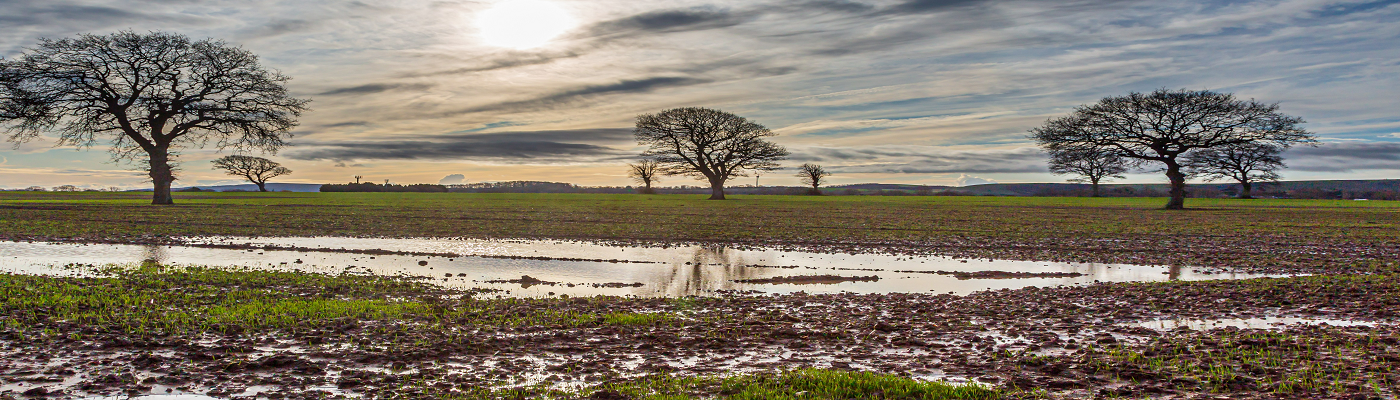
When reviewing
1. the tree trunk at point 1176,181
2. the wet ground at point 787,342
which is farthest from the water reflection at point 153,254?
the tree trunk at point 1176,181

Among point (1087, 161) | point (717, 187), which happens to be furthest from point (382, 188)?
point (1087, 161)

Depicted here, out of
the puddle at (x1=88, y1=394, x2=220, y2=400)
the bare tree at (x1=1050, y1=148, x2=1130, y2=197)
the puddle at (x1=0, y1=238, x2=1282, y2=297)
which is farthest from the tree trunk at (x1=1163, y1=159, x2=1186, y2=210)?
the puddle at (x1=88, y1=394, x2=220, y2=400)

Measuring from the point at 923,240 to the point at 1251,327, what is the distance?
14.9m

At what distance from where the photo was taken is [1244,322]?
30.5ft

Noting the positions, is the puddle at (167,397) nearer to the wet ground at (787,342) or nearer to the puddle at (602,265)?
the wet ground at (787,342)

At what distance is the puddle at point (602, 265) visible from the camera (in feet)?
Answer: 44.5

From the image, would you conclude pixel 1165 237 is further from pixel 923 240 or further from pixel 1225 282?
pixel 1225 282

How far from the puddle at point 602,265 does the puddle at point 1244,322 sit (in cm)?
373

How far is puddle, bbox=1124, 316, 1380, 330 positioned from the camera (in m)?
8.96

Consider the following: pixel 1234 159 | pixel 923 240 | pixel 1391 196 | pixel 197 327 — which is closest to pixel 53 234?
pixel 197 327

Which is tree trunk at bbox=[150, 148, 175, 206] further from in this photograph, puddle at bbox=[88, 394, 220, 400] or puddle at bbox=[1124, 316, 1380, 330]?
puddle at bbox=[1124, 316, 1380, 330]

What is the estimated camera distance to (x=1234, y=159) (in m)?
53.6

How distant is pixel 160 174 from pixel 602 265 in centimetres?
4610

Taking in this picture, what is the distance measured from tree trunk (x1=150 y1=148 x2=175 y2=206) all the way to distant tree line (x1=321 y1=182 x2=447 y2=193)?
276ft
